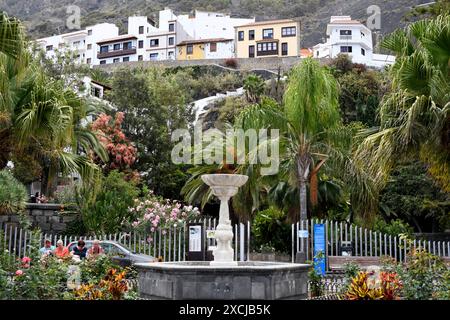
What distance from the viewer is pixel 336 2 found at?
133625 millimetres

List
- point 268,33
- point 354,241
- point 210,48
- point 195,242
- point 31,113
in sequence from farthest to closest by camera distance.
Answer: point 210,48 < point 268,33 < point 354,241 < point 195,242 < point 31,113

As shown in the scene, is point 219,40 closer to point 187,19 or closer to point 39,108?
point 187,19

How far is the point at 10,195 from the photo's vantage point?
2159 centimetres

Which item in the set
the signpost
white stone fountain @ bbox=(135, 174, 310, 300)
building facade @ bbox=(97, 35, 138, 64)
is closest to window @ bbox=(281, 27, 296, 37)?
building facade @ bbox=(97, 35, 138, 64)

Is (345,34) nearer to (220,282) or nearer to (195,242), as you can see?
(195,242)

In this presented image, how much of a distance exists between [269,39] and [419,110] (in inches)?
2922

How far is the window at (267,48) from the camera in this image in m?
84.2

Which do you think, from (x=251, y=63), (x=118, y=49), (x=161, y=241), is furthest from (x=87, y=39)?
(x=161, y=241)

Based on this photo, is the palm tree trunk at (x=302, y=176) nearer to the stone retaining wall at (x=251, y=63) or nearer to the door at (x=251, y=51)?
the stone retaining wall at (x=251, y=63)

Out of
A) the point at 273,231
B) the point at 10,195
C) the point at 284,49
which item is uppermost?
the point at 284,49

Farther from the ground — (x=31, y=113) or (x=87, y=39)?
(x=87, y=39)

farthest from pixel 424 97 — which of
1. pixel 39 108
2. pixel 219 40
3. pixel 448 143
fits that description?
pixel 219 40
